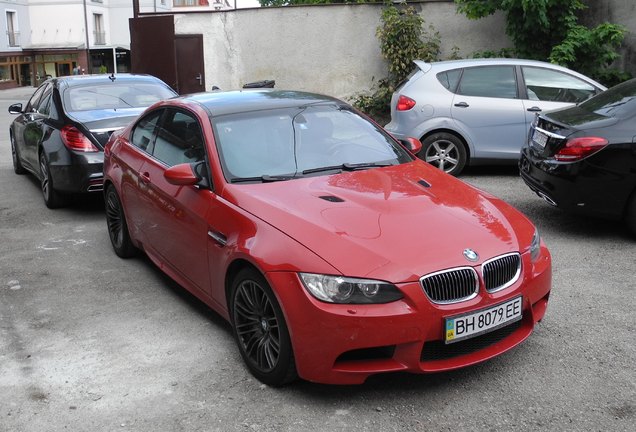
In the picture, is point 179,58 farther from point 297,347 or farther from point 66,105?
point 297,347

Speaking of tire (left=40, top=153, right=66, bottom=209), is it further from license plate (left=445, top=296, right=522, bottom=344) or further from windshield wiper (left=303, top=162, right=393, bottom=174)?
license plate (left=445, top=296, right=522, bottom=344)

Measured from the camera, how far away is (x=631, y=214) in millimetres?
6270

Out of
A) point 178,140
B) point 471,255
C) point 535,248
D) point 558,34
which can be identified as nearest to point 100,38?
point 558,34

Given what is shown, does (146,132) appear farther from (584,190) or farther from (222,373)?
(584,190)

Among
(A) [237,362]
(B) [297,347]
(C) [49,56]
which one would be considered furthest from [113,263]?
(C) [49,56]

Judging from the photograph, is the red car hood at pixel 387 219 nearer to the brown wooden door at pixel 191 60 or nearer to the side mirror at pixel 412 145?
the side mirror at pixel 412 145

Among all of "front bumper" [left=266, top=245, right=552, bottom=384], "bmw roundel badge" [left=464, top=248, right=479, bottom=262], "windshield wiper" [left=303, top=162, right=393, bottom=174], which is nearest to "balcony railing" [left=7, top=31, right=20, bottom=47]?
"windshield wiper" [left=303, top=162, right=393, bottom=174]

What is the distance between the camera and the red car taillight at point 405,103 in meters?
9.39

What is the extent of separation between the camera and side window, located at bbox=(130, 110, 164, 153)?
5594 millimetres

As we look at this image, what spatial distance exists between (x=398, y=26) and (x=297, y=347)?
11.3 meters


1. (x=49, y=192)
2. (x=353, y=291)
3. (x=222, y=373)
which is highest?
(x=353, y=291)

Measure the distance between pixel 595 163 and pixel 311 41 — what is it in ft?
31.9

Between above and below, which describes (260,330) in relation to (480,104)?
below

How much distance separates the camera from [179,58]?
16000 millimetres
